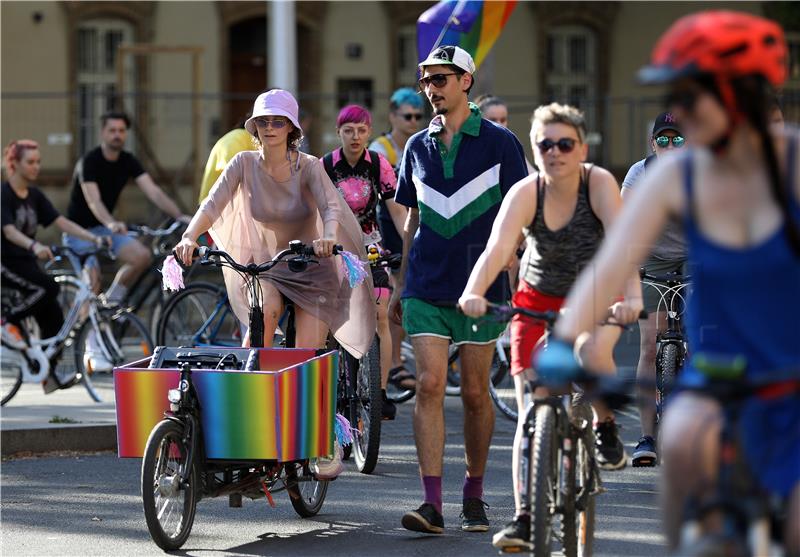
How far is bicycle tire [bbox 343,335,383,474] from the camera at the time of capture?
888 cm

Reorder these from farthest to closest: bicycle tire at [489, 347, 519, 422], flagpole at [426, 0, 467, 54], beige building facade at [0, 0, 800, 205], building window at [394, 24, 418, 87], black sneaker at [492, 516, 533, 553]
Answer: building window at [394, 24, 418, 87] < beige building facade at [0, 0, 800, 205] < flagpole at [426, 0, 467, 54] < bicycle tire at [489, 347, 519, 422] < black sneaker at [492, 516, 533, 553]

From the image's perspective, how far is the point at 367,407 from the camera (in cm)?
896

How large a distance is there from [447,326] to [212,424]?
1179mm

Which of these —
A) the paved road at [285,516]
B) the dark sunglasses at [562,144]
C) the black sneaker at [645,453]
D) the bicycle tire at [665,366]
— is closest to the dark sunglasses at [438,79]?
the dark sunglasses at [562,144]

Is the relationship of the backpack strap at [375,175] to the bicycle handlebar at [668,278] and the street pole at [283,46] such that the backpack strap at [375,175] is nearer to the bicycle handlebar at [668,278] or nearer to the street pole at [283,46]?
the bicycle handlebar at [668,278]

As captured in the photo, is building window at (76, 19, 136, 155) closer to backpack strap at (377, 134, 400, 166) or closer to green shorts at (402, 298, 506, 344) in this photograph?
backpack strap at (377, 134, 400, 166)

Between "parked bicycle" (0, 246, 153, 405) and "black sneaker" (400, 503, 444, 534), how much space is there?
517 centimetres

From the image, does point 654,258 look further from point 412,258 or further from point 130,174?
point 130,174

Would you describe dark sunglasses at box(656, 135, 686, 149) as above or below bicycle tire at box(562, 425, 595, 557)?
above

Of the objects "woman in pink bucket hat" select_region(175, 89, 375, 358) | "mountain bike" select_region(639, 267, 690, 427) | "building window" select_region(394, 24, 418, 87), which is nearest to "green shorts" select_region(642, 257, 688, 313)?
"mountain bike" select_region(639, 267, 690, 427)

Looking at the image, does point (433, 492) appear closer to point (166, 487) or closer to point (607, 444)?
point (607, 444)

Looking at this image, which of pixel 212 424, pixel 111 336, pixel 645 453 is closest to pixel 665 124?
pixel 645 453

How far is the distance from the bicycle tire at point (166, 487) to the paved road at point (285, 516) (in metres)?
0.14

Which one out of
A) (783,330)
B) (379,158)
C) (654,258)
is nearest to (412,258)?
(654,258)
